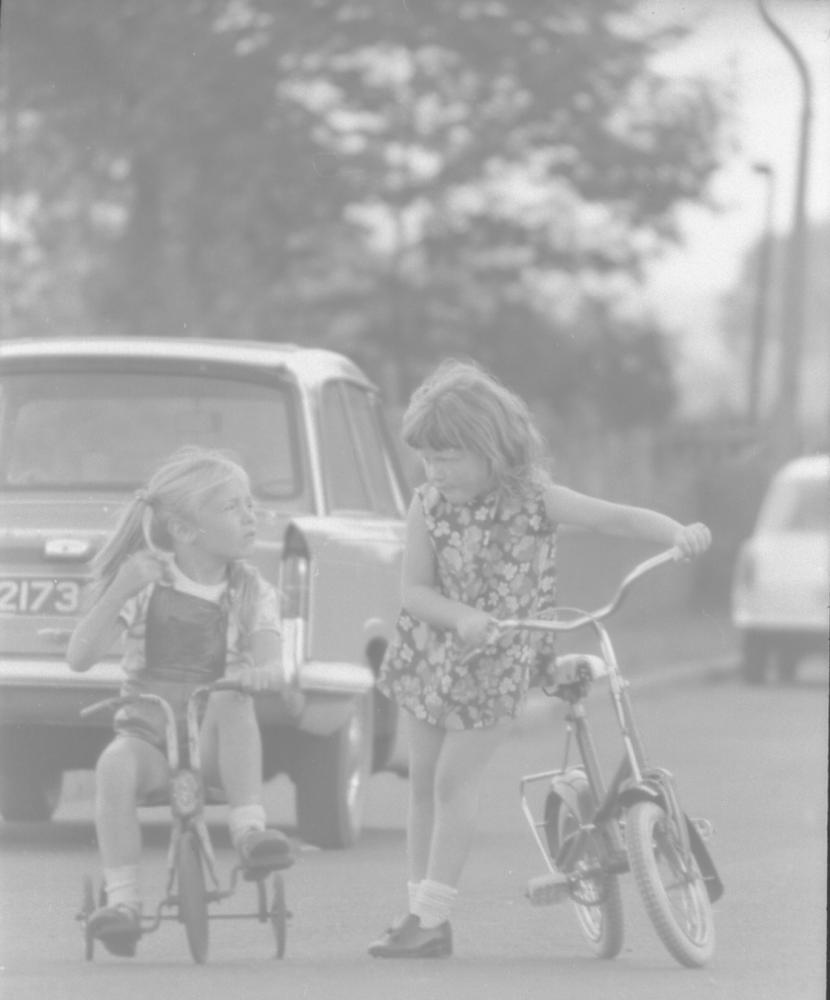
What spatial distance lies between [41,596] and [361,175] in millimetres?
6925

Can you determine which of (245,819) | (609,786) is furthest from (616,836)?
(245,819)

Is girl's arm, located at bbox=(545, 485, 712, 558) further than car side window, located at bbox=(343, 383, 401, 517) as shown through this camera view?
No

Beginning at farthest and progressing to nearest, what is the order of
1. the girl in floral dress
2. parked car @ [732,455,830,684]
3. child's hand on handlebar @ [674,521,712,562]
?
parked car @ [732,455,830,684], the girl in floral dress, child's hand on handlebar @ [674,521,712,562]

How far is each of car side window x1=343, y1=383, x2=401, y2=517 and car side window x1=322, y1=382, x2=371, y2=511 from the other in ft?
0.24

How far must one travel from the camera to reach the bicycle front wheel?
5.79 m

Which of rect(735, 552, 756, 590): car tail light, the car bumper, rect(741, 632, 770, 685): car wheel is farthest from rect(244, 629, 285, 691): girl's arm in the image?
rect(741, 632, 770, 685): car wheel

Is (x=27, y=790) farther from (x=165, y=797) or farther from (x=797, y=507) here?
(x=797, y=507)

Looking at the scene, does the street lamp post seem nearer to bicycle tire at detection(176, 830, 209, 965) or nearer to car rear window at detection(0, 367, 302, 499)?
car rear window at detection(0, 367, 302, 499)

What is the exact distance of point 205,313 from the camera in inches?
693

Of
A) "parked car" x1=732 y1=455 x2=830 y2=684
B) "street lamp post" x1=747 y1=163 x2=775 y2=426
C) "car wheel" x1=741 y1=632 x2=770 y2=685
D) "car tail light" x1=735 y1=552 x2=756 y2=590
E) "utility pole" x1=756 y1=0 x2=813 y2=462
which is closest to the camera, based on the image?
"street lamp post" x1=747 y1=163 x2=775 y2=426

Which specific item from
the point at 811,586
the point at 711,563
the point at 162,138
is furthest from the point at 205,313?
the point at 711,563

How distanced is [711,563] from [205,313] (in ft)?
20.6

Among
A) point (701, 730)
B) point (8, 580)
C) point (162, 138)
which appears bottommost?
point (701, 730)

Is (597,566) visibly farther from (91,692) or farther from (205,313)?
(205,313)
